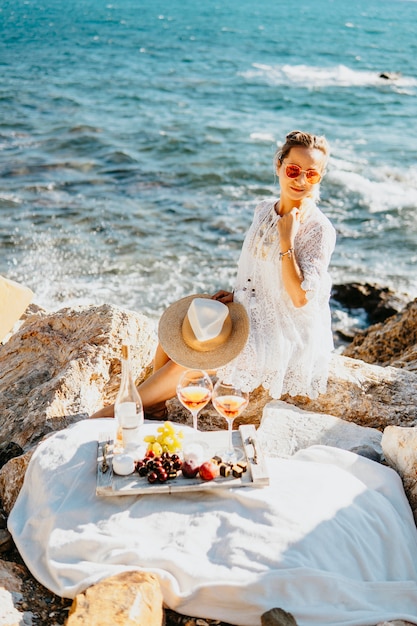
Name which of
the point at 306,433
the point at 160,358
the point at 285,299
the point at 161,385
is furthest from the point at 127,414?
the point at 285,299

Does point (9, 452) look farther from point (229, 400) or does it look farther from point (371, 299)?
point (371, 299)

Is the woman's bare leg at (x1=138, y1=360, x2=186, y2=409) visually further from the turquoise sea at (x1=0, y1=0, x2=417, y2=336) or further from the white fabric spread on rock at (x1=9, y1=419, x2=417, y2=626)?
the turquoise sea at (x1=0, y1=0, x2=417, y2=336)

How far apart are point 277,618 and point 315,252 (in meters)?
2.32

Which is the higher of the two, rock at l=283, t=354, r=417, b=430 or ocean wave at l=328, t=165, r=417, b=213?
rock at l=283, t=354, r=417, b=430

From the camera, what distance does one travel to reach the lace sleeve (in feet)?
14.2

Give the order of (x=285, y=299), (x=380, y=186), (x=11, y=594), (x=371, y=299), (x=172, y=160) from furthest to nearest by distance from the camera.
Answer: (x=172, y=160) → (x=380, y=186) → (x=371, y=299) → (x=285, y=299) → (x=11, y=594)

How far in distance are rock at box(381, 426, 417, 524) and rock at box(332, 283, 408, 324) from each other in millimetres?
7059

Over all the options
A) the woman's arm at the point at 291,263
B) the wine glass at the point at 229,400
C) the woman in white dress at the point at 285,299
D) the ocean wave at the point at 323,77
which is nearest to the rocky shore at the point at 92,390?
the woman in white dress at the point at 285,299

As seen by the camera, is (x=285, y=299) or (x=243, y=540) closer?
(x=243, y=540)

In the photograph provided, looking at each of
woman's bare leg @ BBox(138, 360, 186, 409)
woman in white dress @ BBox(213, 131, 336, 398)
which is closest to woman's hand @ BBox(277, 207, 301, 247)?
woman in white dress @ BBox(213, 131, 336, 398)

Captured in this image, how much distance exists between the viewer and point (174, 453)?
361 cm

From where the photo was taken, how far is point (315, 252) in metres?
4.42

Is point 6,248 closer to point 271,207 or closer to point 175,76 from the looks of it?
point 271,207

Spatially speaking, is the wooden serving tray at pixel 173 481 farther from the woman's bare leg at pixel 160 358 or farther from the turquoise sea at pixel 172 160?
the turquoise sea at pixel 172 160
